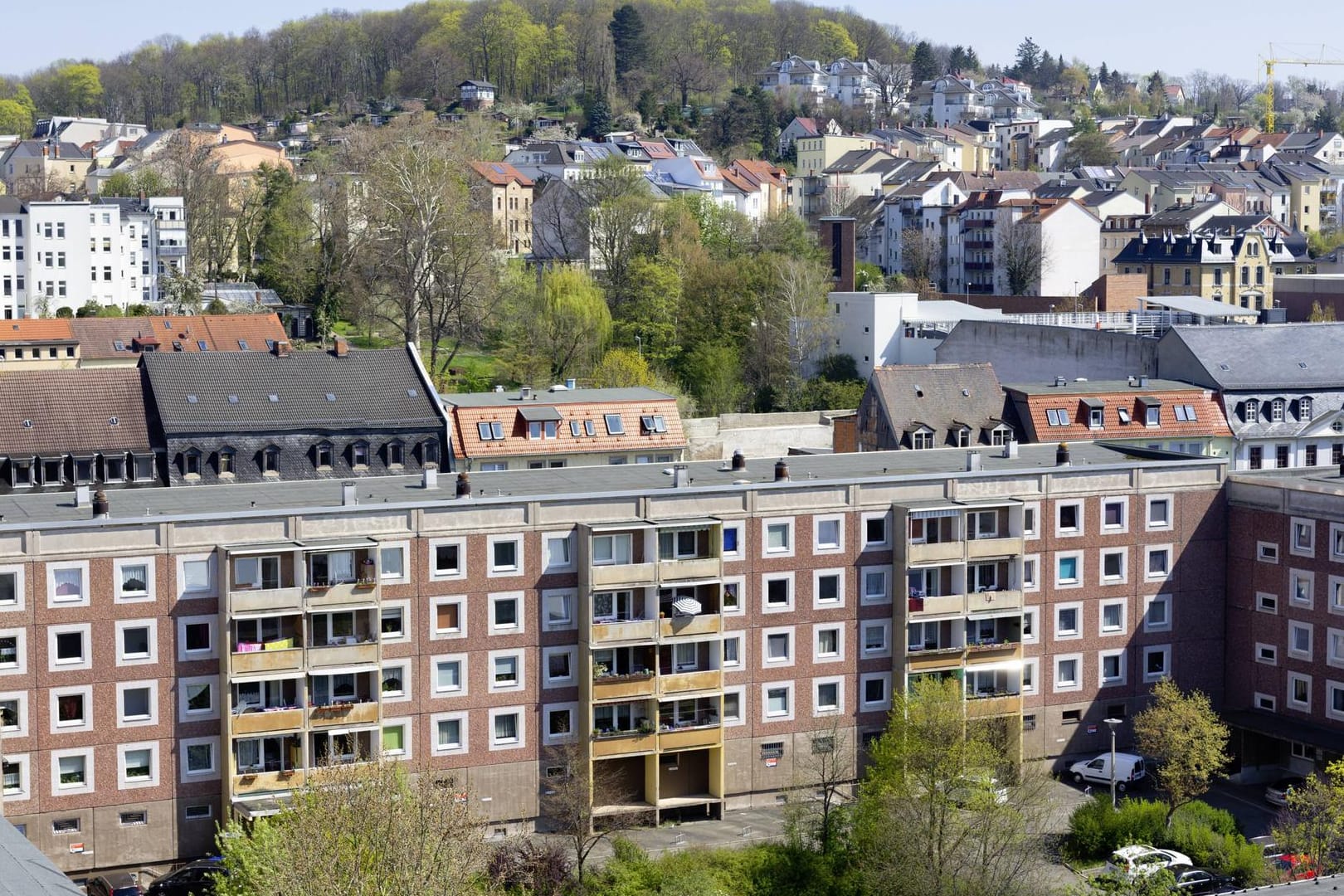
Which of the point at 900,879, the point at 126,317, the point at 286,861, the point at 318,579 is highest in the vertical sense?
the point at 126,317

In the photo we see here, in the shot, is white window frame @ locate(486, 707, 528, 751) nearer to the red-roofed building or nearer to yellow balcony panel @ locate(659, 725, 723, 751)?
yellow balcony panel @ locate(659, 725, 723, 751)

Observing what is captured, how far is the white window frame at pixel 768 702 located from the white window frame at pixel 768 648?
426mm

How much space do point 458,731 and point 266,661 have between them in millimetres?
4968

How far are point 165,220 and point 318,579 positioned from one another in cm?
7819

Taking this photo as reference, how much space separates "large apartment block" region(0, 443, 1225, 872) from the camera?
4209cm

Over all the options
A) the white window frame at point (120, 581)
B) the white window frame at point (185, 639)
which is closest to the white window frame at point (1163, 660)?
the white window frame at point (185, 639)

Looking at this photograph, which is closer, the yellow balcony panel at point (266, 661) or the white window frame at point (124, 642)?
the white window frame at point (124, 642)

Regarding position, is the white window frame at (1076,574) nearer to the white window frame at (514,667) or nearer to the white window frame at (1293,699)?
the white window frame at (1293,699)

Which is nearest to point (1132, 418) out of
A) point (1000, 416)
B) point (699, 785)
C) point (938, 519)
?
point (1000, 416)

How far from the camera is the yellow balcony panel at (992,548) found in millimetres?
48875

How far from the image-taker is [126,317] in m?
87.2

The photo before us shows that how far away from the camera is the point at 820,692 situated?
4850cm

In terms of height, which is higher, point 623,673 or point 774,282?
point 774,282

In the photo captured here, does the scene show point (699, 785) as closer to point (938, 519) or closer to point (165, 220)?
point (938, 519)
